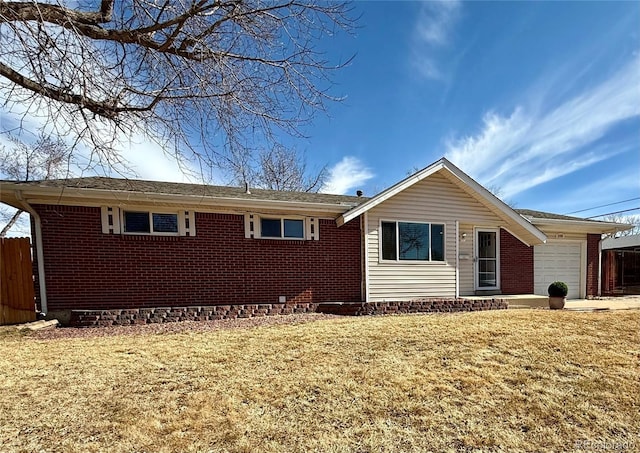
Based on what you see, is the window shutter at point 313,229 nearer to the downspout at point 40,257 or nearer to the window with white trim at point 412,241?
the window with white trim at point 412,241

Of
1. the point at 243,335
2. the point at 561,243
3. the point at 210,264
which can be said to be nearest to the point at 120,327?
the point at 210,264

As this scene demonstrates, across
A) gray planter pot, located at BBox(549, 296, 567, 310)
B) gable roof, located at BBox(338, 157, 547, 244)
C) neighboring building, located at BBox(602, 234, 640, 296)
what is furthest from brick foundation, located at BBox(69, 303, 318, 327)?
neighboring building, located at BBox(602, 234, 640, 296)

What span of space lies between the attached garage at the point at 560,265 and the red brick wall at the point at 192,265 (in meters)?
7.36

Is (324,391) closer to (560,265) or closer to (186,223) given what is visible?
(186,223)

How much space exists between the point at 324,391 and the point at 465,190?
852cm

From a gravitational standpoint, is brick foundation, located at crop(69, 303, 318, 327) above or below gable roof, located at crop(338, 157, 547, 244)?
below

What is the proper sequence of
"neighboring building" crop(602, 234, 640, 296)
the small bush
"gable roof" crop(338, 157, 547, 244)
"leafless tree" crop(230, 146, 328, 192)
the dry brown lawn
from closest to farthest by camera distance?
the dry brown lawn < "gable roof" crop(338, 157, 547, 244) < the small bush < "neighboring building" crop(602, 234, 640, 296) < "leafless tree" crop(230, 146, 328, 192)

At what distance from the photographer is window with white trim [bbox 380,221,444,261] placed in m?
9.36

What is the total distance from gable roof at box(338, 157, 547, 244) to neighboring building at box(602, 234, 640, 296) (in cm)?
542

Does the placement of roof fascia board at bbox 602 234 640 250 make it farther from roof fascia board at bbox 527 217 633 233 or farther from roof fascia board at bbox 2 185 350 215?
roof fascia board at bbox 2 185 350 215

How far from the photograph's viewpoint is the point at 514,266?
1107 centimetres

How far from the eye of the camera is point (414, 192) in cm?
953

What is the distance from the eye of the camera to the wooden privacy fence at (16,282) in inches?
276

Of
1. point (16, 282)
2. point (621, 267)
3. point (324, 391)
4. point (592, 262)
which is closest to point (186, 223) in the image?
point (16, 282)
